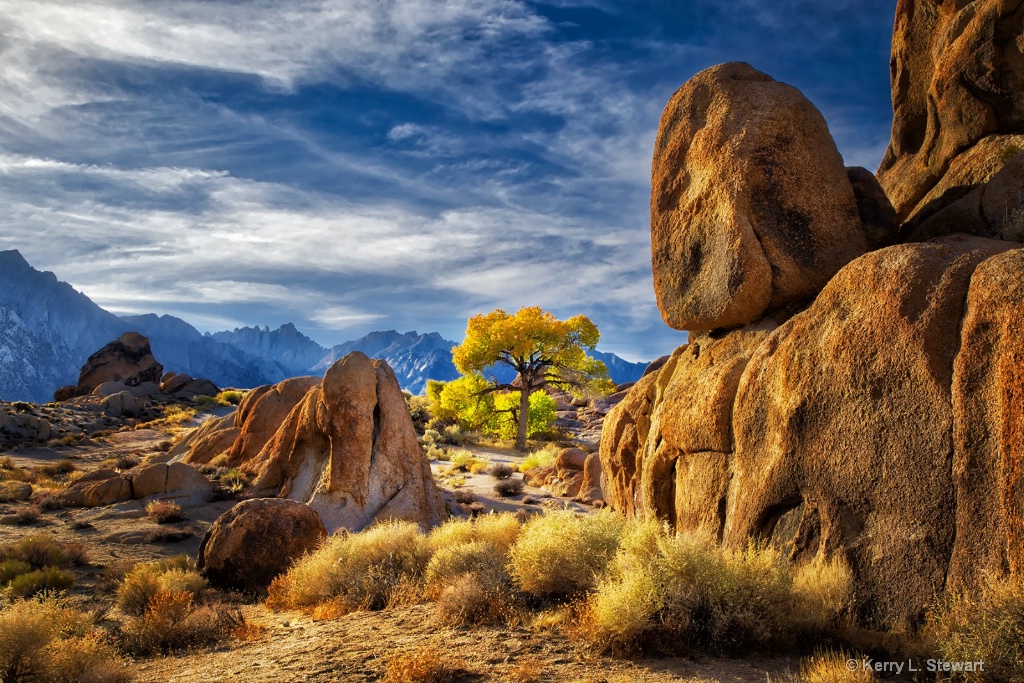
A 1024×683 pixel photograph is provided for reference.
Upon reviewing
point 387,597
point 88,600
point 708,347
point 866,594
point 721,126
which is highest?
point 721,126

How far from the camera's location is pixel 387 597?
29.0ft

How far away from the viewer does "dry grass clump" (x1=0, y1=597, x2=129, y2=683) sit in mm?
6277

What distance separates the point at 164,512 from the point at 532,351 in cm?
2350

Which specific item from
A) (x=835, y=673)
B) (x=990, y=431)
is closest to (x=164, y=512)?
(x=835, y=673)

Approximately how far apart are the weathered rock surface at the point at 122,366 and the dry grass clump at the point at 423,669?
196ft

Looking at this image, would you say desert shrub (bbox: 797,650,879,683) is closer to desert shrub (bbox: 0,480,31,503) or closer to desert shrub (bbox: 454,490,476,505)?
desert shrub (bbox: 454,490,476,505)

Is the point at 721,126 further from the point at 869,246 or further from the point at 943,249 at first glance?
the point at 943,249

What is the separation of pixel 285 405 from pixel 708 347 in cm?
1553

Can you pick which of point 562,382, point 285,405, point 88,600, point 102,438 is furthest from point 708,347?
point 102,438

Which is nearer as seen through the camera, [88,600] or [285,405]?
[88,600]

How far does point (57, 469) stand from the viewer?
2516 centimetres

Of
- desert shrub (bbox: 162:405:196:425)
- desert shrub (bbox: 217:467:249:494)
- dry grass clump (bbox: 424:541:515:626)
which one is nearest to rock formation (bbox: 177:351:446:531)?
desert shrub (bbox: 217:467:249:494)

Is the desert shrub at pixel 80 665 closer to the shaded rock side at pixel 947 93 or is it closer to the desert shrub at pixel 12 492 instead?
the shaded rock side at pixel 947 93

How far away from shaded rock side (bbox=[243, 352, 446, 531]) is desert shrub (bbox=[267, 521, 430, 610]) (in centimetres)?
A: 401
